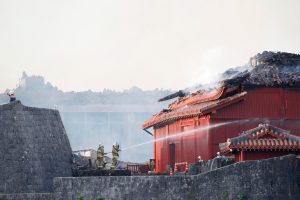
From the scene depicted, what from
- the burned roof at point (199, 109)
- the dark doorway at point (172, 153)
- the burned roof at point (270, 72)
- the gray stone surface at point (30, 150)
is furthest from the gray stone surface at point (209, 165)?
the dark doorway at point (172, 153)

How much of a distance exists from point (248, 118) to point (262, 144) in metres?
7.49

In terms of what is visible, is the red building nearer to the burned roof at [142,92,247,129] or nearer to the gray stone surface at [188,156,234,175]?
the burned roof at [142,92,247,129]

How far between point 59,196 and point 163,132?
1561cm

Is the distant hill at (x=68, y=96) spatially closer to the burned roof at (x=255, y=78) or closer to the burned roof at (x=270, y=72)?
the burned roof at (x=255, y=78)

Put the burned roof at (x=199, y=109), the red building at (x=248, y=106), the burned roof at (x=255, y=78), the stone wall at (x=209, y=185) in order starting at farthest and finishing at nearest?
1. the burned roof at (x=255, y=78)
2. the red building at (x=248, y=106)
3. the burned roof at (x=199, y=109)
4. the stone wall at (x=209, y=185)

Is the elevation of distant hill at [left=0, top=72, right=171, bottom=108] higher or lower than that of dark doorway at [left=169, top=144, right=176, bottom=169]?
higher

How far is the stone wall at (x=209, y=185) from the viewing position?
28.7m

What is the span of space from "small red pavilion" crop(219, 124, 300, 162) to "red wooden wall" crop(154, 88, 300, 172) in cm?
632

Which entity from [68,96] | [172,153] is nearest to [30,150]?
[172,153]

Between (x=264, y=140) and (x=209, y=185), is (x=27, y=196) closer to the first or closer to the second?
(x=209, y=185)

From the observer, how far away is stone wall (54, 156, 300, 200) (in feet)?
94.1

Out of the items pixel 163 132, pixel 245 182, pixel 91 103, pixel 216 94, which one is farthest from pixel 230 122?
pixel 91 103

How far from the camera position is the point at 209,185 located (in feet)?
104

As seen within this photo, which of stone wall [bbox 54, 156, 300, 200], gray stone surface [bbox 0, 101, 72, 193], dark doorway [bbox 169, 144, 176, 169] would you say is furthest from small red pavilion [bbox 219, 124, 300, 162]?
dark doorway [bbox 169, 144, 176, 169]
